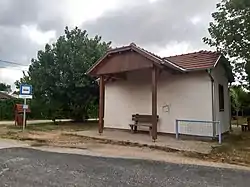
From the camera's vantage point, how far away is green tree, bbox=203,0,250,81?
41.9 feet

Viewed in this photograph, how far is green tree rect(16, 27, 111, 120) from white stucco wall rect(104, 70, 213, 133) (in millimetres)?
4845

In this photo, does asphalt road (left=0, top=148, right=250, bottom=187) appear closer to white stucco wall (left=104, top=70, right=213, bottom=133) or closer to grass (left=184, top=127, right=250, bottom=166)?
grass (left=184, top=127, right=250, bottom=166)

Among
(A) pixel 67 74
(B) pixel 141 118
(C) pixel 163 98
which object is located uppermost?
(A) pixel 67 74

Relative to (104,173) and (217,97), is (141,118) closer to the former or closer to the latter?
(217,97)

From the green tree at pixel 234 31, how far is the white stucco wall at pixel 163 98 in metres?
1.54

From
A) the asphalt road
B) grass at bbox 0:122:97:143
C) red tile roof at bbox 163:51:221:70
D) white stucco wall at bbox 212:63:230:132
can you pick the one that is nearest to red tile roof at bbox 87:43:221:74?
red tile roof at bbox 163:51:221:70

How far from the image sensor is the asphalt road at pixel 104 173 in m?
5.78

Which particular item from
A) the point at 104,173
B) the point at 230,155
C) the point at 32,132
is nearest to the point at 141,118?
the point at 32,132

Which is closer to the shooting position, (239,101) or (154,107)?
(154,107)

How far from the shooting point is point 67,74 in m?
22.1

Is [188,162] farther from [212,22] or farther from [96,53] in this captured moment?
[96,53]

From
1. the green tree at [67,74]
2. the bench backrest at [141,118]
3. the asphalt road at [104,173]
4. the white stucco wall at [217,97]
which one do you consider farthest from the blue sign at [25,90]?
the white stucco wall at [217,97]

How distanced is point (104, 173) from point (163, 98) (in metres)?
9.00

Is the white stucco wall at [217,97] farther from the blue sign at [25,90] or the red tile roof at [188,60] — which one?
the blue sign at [25,90]
